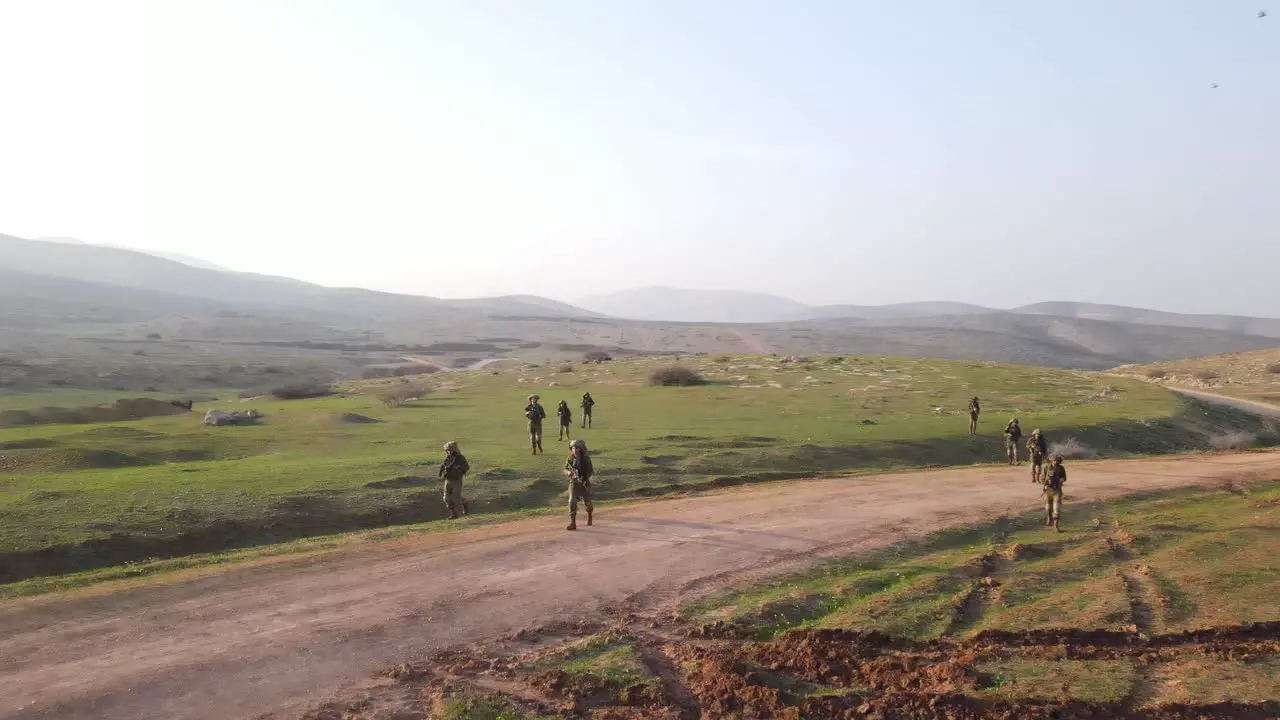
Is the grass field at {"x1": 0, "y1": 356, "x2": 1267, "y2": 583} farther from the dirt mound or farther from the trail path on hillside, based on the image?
the trail path on hillside

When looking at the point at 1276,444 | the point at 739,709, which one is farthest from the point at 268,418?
the point at 1276,444

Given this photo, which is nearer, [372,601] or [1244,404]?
[372,601]

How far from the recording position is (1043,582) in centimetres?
1641

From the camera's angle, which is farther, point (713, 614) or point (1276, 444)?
point (1276, 444)

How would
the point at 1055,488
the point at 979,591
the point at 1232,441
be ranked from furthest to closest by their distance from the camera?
1. the point at 1232,441
2. the point at 1055,488
3. the point at 979,591

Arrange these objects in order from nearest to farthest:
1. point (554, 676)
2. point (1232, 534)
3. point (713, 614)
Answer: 1. point (554, 676)
2. point (713, 614)
3. point (1232, 534)

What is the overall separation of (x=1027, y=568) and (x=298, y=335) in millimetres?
195497

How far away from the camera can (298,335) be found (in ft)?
631

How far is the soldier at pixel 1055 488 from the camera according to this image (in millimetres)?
21422

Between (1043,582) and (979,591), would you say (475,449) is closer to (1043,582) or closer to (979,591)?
(979,591)

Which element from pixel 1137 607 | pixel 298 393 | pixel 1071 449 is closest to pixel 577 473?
pixel 1137 607

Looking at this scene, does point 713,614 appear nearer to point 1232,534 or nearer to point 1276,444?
point 1232,534

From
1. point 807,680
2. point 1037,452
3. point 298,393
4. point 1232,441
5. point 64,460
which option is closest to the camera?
point 807,680

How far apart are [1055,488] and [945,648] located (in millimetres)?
10672
